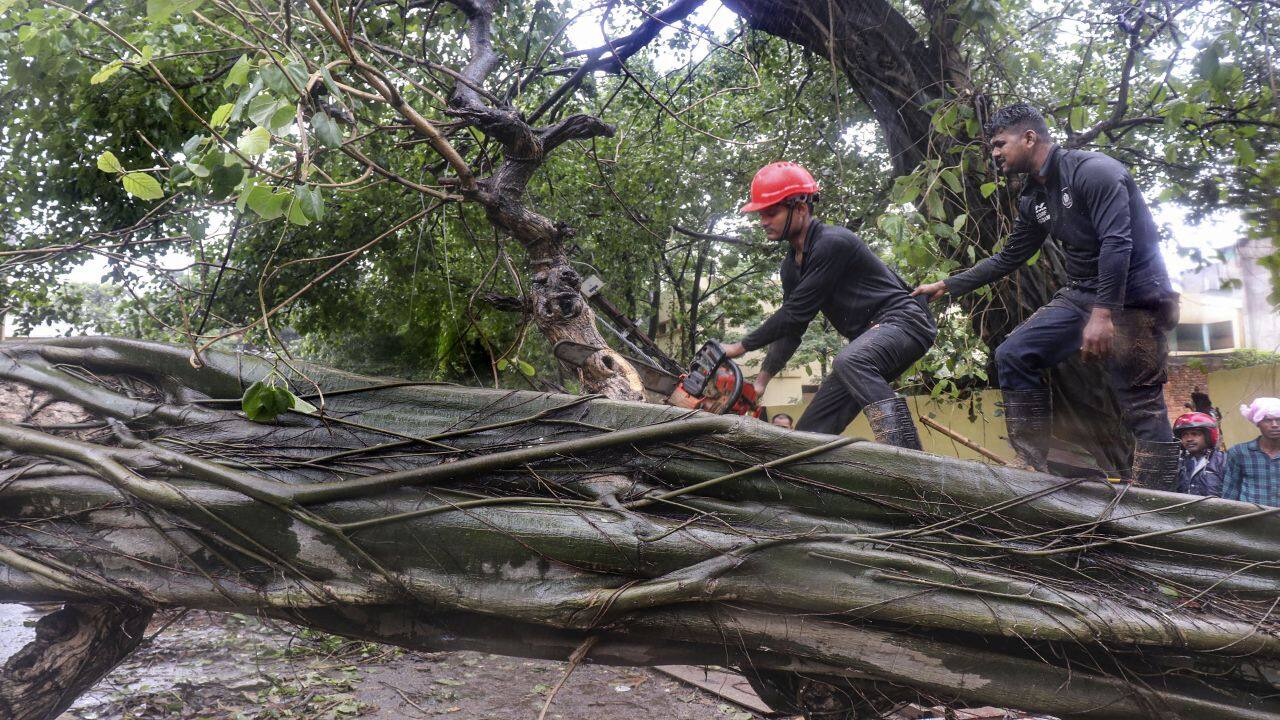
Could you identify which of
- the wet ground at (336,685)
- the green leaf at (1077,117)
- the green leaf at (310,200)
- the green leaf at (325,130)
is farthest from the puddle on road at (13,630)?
the green leaf at (1077,117)

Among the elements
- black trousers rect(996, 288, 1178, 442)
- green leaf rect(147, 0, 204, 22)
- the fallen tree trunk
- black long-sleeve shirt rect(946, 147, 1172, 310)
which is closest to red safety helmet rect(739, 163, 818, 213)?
black long-sleeve shirt rect(946, 147, 1172, 310)

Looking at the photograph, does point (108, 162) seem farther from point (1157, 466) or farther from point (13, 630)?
point (13, 630)

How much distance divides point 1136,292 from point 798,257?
1368 millimetres

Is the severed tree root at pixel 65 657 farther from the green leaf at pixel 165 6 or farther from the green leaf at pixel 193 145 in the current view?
the green leaf at pixel 165 6

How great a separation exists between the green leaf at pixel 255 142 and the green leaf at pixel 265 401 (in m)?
0.92

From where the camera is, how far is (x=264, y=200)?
7.44 ft

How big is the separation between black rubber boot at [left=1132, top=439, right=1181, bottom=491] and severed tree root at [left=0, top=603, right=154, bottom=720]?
12.3 feet

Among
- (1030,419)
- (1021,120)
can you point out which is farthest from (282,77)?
(1030,419)

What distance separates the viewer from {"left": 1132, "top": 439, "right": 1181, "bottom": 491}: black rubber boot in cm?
309

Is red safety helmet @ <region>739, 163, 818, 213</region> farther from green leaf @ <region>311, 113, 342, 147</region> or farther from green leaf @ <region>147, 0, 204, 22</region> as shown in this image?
green leaf @ <region>147, 0, 204, 22</region>

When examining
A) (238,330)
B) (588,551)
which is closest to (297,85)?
(238,330)

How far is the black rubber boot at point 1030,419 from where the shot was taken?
132 inches

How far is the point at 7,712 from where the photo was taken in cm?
311

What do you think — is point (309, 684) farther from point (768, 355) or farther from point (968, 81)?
point (968, 81)
